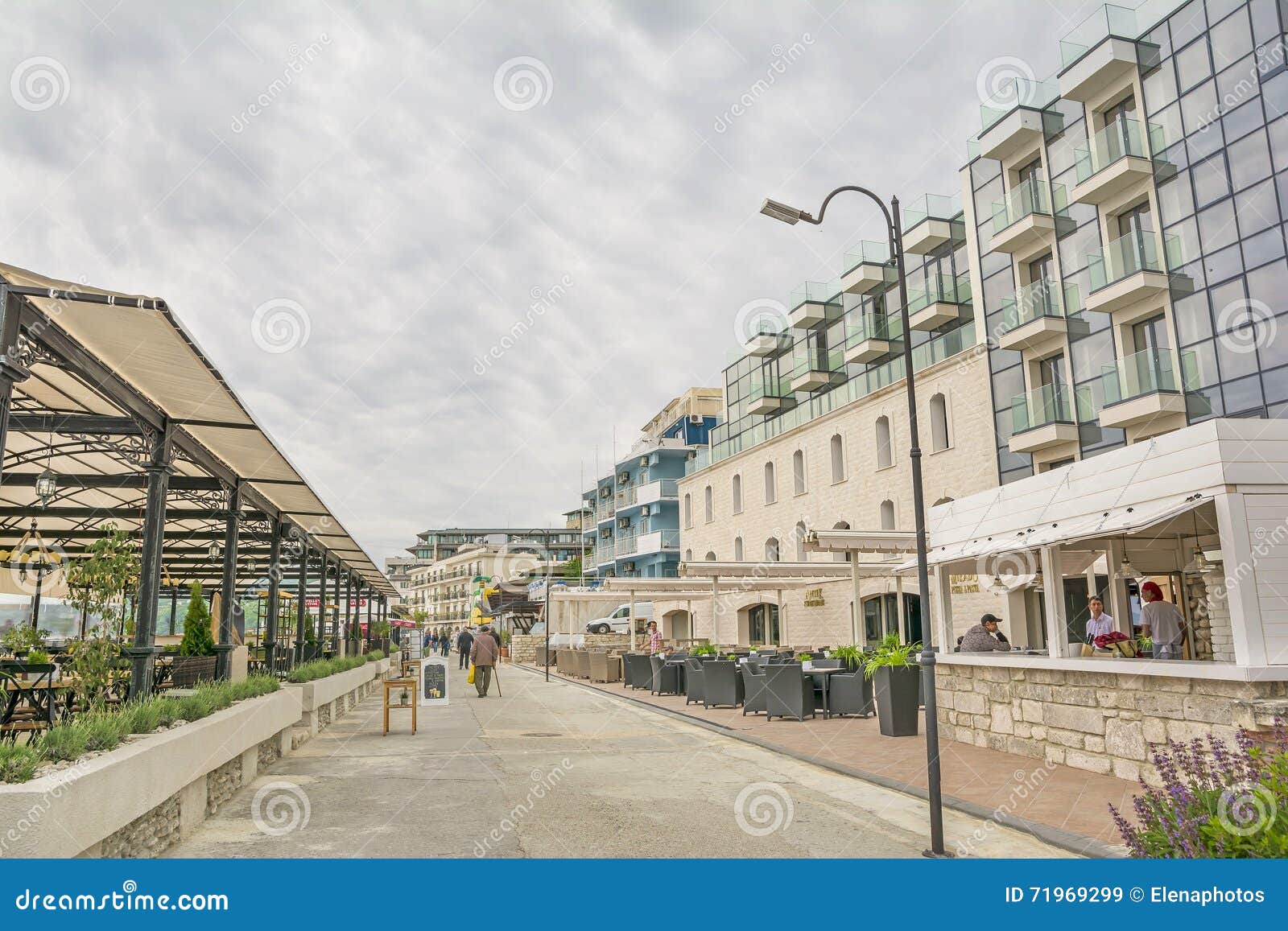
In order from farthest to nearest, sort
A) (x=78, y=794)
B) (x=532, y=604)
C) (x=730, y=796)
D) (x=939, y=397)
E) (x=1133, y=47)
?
(x=532, y=604)
(x=939, y=397)
(x=1133, y=47)
(x=730, y=796)
(x=78, y=794)

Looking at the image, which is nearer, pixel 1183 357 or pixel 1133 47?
pixel 1183 357

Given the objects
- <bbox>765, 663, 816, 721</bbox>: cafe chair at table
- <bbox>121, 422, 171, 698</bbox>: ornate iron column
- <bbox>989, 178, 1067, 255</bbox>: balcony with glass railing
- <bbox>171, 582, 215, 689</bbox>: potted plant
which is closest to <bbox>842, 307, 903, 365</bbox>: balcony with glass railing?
<bbox>989, 178, 1067, 255</bbox>: balcony with glass railing

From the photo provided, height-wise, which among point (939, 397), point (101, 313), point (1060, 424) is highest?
point (939, 397)

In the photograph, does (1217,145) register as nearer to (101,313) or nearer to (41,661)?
(101,313)

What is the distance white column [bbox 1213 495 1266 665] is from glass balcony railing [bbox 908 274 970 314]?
20.4m

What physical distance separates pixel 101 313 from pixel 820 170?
83.1 ft

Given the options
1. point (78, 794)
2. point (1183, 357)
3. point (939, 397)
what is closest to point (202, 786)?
point (78, 794)

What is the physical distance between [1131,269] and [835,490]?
12.6 meters

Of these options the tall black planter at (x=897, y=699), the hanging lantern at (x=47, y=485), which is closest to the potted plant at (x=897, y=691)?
the tall black planter at (x=897, y=699)

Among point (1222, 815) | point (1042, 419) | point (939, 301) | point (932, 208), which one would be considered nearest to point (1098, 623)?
point (1222, 815)

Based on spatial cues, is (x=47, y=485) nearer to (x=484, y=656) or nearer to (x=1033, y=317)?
(x=484, y=656)

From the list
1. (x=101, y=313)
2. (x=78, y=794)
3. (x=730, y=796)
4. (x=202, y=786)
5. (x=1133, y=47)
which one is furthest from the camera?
(x=1133, y=47)

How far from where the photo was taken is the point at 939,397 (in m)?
26.5

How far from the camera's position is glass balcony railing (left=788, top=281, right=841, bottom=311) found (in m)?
34.4
